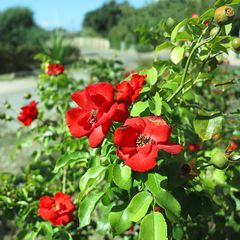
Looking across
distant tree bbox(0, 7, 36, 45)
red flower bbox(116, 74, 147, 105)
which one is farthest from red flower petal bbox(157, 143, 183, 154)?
distant tree bbox(0, 7, 36, 45)

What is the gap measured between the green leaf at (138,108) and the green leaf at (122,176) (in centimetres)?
15

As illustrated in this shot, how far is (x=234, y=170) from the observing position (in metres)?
Result: 1.65

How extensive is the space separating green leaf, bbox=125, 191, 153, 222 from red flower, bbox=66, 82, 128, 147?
18cm

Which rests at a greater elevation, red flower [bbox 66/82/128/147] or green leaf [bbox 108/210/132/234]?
red flower [bbox 66/82/128/147]

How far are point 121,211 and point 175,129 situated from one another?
326 mm

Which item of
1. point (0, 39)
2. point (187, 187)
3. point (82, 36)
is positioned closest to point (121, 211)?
point (187, 187)

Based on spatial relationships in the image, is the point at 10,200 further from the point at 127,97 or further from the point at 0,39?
the point at 0,39

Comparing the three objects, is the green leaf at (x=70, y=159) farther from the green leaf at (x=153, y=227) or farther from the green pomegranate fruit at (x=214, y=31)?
the green pomegranate fruit at (x=214, y=31)

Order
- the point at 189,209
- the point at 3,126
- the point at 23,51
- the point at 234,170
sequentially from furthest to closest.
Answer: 1. the point at 23,51
2. the point at 3,126
3. the point at 234,170
4. the point at 189,209

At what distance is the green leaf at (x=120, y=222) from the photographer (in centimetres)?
122

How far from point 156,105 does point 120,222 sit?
1.14 ft

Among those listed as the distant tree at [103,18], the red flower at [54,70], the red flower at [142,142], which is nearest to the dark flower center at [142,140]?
the red flower at [142,142]

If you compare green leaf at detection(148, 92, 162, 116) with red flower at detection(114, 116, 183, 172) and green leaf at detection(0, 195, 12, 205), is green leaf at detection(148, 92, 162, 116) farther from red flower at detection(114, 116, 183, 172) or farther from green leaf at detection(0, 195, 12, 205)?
green leaf at detection(0, 195, 12, 205)

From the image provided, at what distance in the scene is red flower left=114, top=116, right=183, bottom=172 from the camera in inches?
43.4
